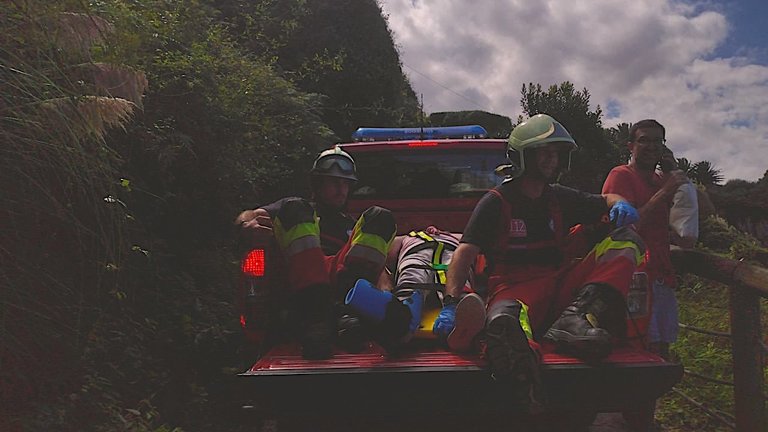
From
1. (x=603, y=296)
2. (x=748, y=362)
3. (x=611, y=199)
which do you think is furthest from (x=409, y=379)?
(x=748, y=362)

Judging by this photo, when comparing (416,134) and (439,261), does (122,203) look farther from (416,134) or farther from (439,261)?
(416,134)

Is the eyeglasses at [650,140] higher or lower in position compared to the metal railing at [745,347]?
higher

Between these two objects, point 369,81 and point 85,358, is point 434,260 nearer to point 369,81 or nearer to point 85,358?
point 85,358

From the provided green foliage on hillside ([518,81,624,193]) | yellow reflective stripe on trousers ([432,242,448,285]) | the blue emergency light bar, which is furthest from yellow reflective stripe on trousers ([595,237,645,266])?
green foliage on hillside ([518,81,624,193])

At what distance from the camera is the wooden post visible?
13.9ft

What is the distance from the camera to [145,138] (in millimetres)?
6531

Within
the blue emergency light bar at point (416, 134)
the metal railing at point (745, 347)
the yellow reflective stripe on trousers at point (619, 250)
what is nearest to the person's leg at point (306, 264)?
the yellow reflective stripe on trousers at point (619, 250)

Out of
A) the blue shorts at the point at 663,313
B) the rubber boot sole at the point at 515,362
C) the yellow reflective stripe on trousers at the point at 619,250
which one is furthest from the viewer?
the blue shorts at the point at 663,313

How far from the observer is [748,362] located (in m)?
4.29

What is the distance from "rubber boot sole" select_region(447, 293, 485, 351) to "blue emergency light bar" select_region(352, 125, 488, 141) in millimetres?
3153

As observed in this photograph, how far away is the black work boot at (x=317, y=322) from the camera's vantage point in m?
3.17

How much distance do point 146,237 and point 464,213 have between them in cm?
299

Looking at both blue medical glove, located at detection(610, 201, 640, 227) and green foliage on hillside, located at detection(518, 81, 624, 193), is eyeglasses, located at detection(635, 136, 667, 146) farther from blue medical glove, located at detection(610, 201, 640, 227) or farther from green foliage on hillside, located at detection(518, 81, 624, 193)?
green foliage on hillside, located at detection(518, 81, 624, 193)

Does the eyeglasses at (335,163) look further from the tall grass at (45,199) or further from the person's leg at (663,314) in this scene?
the person's leg at (663,314)
